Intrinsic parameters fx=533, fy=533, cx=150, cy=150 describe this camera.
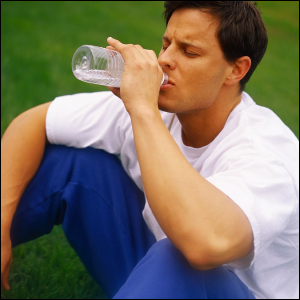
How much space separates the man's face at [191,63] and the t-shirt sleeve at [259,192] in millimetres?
473

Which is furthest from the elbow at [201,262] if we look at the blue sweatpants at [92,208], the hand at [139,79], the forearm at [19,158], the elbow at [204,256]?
the forearm at [19,158]

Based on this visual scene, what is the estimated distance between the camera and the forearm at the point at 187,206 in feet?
6.45

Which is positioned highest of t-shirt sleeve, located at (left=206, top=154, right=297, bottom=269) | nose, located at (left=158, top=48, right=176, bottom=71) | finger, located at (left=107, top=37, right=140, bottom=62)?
finger, located at (left=107, top=37, right=140, bottom=62)

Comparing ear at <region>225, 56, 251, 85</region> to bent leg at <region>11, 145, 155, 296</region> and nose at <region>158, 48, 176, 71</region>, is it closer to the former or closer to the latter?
nose at <region>158, 48, 176, 71</region>

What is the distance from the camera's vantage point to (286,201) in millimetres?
2252

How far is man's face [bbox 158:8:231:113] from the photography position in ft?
8.50

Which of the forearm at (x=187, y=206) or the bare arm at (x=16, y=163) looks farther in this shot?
the bare arm at (x=16, y=163)

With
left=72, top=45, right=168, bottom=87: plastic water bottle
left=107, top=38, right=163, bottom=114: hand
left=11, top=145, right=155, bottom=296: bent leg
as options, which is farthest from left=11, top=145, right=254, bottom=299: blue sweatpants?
left=107, top=38, right=163, bottom=114: hand

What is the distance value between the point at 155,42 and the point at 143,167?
8.37 m

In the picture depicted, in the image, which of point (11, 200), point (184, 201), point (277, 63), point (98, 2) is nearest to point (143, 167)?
point (184, 201)

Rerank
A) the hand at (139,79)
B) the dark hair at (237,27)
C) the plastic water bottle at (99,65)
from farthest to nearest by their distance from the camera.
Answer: the dark hair at (237,27) < the plastic water bottle at (99,65) < the hand at (139,79)

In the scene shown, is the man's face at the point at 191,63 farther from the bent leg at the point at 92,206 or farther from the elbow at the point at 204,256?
the elbow at the point at 204,256

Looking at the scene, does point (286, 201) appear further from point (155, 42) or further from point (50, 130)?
point (155, 42)

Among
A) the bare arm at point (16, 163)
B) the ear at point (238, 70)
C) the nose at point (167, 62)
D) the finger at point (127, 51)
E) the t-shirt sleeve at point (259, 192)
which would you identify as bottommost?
the bare arm at point (16, 163)
